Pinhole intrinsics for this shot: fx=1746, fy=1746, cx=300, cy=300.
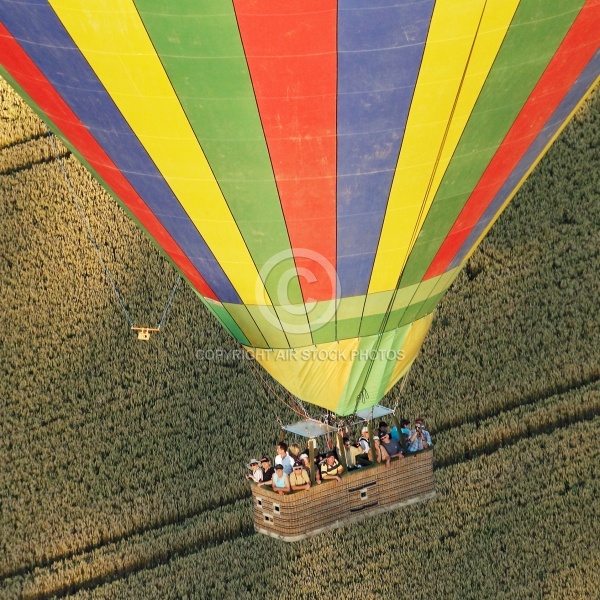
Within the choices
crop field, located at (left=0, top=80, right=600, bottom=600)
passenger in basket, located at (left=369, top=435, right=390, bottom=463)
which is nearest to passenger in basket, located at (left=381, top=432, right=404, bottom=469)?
passenger in basket, located at (left=369, top=435, right=390, bottom=463)

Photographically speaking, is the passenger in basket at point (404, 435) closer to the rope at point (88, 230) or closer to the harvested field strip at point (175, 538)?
the harvested field strip at point (175, 538)

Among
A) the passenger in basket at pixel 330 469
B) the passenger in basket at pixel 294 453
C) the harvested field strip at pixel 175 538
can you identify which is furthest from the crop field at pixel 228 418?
the passenger in basket at pixel 330 469

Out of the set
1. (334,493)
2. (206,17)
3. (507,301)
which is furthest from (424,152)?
(507,301)

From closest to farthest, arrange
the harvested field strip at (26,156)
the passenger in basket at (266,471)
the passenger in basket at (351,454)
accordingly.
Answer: the passenger in basket at (351,454), the passenger in basket at (266,471), the harvested field strip at (26,156)

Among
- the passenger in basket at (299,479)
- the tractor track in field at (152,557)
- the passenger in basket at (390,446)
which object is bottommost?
the tractor track in field at (152,557)

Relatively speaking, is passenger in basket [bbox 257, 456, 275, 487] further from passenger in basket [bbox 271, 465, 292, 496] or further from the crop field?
the crop field

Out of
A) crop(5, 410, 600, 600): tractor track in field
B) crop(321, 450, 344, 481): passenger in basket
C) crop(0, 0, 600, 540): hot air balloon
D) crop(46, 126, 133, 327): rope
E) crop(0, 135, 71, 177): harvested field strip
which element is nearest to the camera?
crop(0, 0, 600, 540): hot air balloon

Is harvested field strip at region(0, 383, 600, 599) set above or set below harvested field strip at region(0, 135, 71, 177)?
below
